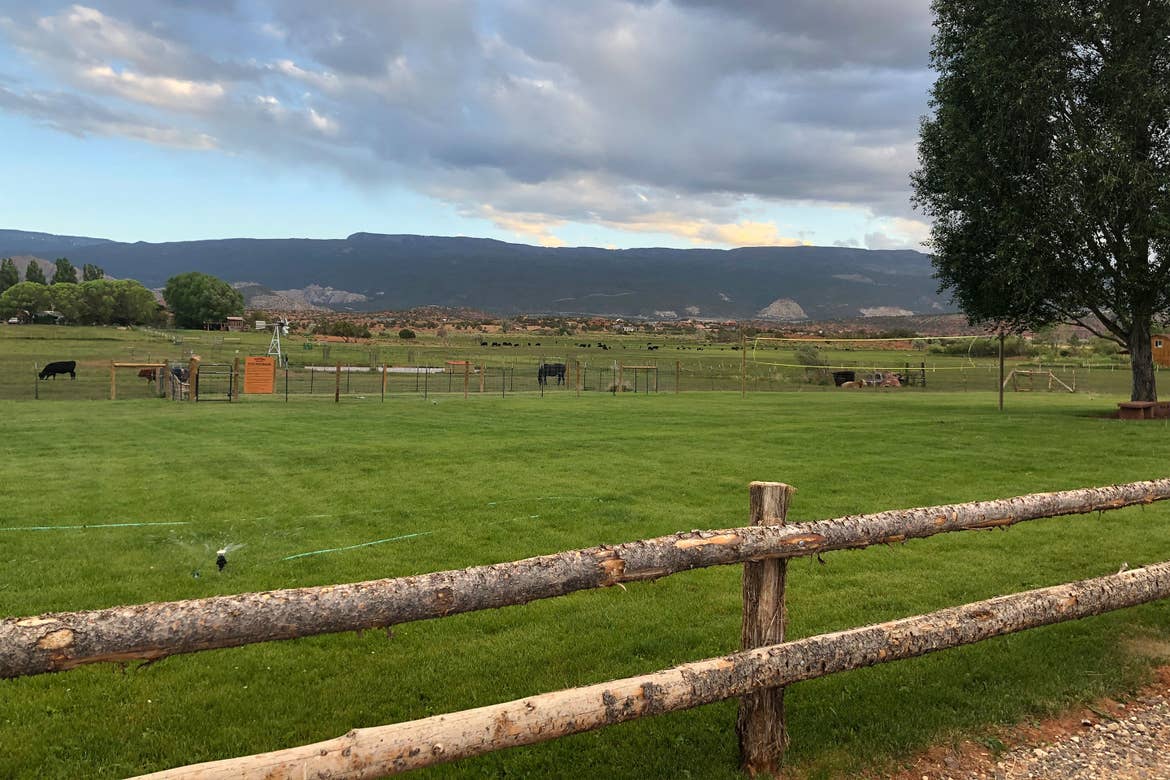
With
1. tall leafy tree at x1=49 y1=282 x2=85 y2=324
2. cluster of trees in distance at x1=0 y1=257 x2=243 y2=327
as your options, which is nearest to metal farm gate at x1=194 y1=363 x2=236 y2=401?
cluster of trees in distance at x1=0 y1=257 x2=243 y2=327

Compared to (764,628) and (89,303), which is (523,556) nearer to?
(764,628)

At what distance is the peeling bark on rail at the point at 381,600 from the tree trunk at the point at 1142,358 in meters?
24.6

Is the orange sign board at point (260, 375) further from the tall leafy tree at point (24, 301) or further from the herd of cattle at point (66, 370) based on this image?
the tall leafy tree at point (24, 301)

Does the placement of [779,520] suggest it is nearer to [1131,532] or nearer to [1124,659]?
[1124,659]

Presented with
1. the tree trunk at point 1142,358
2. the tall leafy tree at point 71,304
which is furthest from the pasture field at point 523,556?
the tall leafy tree at point 71,304

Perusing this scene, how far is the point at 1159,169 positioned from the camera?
21.4 m

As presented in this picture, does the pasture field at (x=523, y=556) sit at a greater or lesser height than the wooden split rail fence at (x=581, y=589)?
lesser

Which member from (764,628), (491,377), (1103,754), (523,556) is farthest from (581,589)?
(491,377)

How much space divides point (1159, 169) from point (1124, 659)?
72.3 ft

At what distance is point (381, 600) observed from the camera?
302 cm

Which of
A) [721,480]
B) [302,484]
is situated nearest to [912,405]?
[721,480]

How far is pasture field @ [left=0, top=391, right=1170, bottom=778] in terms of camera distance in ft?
14.1

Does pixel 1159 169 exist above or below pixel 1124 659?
above

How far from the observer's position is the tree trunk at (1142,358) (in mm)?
23398
